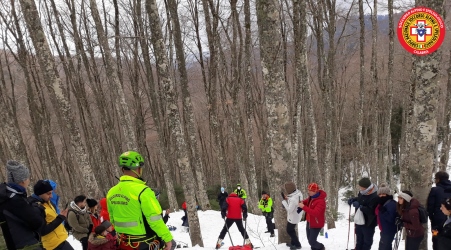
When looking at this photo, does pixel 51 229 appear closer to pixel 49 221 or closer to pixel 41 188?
pixel 49 221

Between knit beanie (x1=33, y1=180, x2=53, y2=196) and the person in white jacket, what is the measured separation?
3754mm

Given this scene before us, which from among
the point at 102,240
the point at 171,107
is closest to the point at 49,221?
the point at 102,240

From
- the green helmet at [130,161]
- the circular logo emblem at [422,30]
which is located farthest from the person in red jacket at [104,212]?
the circular logo emblem at [422,30]

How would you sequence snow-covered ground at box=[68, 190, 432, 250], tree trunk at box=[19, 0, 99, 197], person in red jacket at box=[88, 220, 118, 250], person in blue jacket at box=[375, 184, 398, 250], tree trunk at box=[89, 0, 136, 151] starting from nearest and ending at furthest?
person in red jacket at box=[88, 220, 118, 250]
person in blue jacket at box=[375, 184, 398, 250]
tree trunk at box=[19, 0, 99, 197]
snow-covered ground at box=[68, 190, 432, 250]
tree trunk at box=[89, 0, 136, 151]

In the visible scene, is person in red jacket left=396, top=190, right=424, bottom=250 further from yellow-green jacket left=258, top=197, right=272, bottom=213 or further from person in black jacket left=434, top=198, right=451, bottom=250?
yellow-green jacket left=258, top=197, right=272, bottom=213

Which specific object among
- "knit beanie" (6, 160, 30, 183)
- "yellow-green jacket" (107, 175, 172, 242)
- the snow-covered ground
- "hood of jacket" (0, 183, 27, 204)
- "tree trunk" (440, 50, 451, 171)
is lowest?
the snow-covered ground

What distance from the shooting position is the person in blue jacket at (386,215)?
4926mm

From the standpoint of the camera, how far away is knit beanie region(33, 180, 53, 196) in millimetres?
4188

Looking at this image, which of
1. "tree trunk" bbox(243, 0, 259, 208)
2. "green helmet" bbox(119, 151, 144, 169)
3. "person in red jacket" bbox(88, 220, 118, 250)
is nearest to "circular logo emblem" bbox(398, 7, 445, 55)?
"green helmet" bbox(119, 151, 144, 169)

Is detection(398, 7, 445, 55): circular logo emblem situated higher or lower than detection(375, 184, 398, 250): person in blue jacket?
higher

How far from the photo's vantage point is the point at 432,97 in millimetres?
4641

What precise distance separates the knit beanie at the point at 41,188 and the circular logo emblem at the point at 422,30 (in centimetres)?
577

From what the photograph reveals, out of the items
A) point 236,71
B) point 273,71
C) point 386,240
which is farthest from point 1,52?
point 386,240

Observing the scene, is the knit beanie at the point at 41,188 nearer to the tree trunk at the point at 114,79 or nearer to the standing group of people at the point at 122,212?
the standing group of people at the point at 122,212
